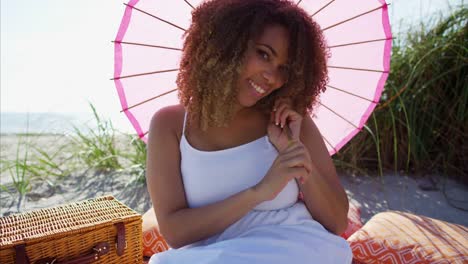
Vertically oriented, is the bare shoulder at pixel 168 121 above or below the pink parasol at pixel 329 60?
below

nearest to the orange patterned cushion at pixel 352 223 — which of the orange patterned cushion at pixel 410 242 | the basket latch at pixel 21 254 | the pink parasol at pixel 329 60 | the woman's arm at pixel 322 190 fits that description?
the orange patterned cushion at pixel 410 242

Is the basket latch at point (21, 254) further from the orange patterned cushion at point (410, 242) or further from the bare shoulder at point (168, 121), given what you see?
the orange patterned cushion at point (410, 242)

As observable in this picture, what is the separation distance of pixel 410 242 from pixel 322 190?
3.10 ft

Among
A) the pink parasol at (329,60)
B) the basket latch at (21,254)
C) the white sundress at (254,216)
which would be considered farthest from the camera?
the pink parasol at (329,60)

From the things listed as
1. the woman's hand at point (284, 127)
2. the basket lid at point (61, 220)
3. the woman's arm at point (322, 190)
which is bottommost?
the basket lid at point (61, 220)

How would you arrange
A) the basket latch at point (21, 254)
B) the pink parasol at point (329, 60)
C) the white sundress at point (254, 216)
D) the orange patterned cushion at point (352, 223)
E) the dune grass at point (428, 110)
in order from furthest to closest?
the dune grass at point (428, 110)
the orange patterned cushion at point (352, 223)
the pink parasol at point (329, 60)
the basket latch at point (21, 254)
the white sundress at point (254, 216)

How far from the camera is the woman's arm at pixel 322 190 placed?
1.71 metres

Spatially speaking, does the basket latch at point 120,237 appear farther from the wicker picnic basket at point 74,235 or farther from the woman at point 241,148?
the woman at point 241,148

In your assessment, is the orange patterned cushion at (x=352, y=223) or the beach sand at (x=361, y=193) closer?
the orange patterned cushion at (x=352, y=223)

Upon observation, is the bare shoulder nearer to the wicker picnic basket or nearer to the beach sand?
the wicker picnic basket

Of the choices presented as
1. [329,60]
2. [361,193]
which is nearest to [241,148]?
[329,60]

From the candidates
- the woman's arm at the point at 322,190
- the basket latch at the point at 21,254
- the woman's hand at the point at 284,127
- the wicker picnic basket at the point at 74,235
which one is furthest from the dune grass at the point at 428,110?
the basket latch at the point at 21,254

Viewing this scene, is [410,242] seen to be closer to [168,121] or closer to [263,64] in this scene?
[263,64]

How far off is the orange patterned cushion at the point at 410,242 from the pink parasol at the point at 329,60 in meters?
0.65
